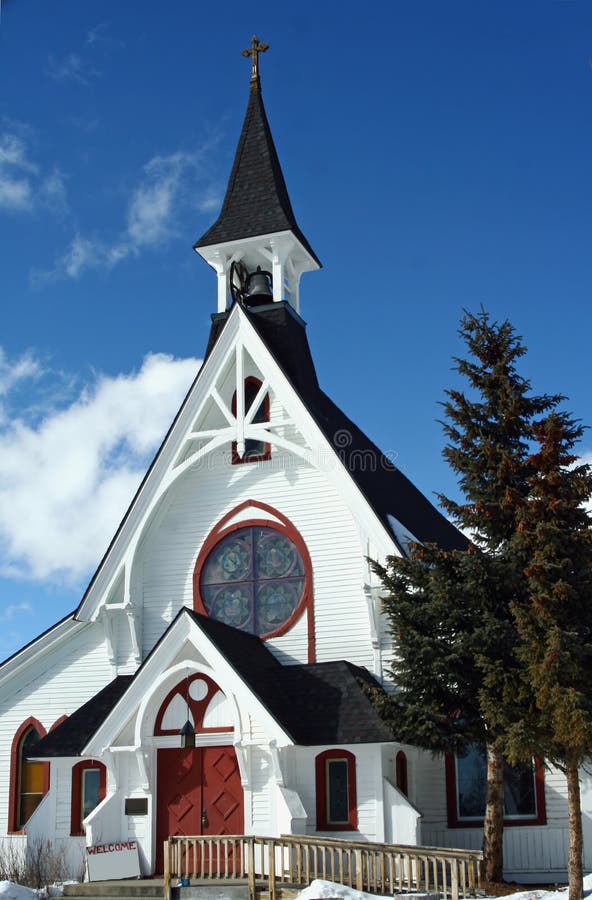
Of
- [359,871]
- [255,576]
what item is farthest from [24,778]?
[359,871]

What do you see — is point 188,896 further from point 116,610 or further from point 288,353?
point 288,353

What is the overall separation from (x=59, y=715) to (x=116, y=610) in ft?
9.13

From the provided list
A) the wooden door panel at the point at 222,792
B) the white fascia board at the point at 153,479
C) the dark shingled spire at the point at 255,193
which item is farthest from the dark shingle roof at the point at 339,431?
the wooden door panel at the point at 222,792

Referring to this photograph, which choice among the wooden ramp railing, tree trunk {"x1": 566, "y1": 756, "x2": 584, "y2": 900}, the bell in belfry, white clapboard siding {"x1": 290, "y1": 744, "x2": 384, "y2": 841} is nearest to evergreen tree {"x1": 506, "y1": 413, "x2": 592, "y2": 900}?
tree trunk {"x1": 566, "y1": 756, "x2": 584, "y2": 900}

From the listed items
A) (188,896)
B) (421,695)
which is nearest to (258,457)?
(421,695)

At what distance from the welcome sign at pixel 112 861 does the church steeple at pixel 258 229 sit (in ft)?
43.7

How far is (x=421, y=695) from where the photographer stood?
18.8 m

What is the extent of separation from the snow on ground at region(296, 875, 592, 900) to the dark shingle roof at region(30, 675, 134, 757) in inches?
242

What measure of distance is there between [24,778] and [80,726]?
329cm

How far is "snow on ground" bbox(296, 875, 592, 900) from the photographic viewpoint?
15.5 metres

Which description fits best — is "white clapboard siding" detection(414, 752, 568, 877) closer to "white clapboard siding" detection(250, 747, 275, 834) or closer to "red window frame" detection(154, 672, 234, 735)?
"white clapboard siding" detection(250, 747, 275, 834)

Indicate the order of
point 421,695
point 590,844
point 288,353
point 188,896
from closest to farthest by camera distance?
1. point 188,896
2. point 421,695
3. point 590,844
4. point 288,353

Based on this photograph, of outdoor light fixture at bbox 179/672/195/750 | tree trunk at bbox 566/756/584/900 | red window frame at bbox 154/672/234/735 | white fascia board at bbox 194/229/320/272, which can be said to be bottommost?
tree trunk at bbox 566/756/584/900

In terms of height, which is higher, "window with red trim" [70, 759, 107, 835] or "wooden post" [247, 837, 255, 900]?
"window with red trim" [70, 759, 107, 835]
